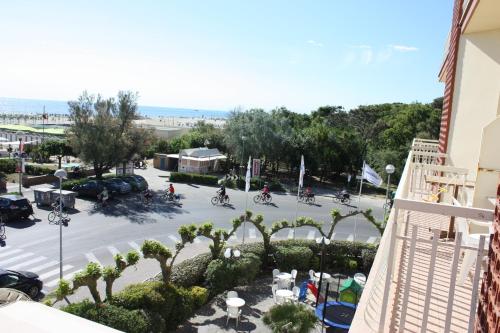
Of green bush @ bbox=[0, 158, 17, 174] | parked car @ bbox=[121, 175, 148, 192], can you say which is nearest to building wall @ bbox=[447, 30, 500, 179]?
parked car @ bbox=[121, 175, 148, 192]

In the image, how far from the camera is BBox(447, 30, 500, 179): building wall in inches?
302

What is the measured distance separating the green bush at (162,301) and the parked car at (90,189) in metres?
15.5

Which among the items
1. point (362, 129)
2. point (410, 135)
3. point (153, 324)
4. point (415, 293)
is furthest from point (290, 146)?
point (415, 293)

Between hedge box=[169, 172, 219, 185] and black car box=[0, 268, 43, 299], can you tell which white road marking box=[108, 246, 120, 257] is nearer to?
black car box=[0, 268, 43, 299]

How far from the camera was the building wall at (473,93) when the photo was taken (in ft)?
25.2

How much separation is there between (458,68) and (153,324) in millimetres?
9444

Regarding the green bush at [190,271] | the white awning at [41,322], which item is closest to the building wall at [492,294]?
the white awning at [41,322]

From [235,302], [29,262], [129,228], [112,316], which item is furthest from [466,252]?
[129,228]

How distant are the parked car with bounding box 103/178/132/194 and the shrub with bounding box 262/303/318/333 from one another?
19098mm

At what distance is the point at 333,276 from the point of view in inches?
669

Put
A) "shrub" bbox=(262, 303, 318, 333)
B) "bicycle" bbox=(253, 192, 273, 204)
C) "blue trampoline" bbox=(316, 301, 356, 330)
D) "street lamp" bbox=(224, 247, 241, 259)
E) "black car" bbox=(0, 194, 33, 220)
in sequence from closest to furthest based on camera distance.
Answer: "shrub" bbox=(262, 303, 318, 333)
"blue trampoline" bbox=(316, 301, 356, 330)
"street lamp" bbox=(224, 247, 241, 259)
"black car" bbox=(0, 194, 33, 220)
"bicycle" bbox=(253, 192, 273, 204)

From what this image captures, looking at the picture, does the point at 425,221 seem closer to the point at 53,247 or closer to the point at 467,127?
the point at 467,127

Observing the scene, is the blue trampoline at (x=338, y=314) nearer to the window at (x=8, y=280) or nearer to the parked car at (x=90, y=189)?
the window at (x=8, y=280)

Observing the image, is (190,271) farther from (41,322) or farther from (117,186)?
(117,186)
